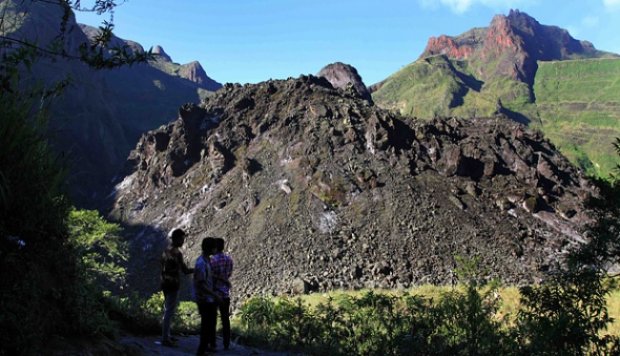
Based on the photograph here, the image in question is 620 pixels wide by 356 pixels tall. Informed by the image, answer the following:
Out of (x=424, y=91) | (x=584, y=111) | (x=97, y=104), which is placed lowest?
(x=97, y=104)

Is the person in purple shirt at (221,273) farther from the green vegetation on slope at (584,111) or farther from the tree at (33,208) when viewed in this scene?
the green vegetation on slope at (584,111)

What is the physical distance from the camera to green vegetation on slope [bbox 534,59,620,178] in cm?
12788

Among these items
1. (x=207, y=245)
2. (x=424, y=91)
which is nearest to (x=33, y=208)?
(x=207, y=245)

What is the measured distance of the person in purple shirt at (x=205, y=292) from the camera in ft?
25.8

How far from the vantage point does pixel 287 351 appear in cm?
984

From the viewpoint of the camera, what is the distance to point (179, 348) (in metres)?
8.71

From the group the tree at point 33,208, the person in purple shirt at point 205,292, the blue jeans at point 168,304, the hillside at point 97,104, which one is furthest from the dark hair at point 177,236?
the hillside at point 97,104

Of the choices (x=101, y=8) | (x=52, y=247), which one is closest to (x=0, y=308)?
(x=52, y=247)

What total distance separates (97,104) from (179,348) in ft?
303

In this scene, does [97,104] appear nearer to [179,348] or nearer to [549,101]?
[179,348]

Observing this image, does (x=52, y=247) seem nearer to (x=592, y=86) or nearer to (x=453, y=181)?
(x=453, y=181)

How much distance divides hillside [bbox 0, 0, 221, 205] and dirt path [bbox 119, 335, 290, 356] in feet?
11.5

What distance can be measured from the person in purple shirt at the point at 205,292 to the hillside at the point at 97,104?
3005 mm

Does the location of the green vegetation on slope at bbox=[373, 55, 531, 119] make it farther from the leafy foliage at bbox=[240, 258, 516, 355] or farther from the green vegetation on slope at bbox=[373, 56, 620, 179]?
the leafy foliage at bbox=[240, 258, 516, 355]
